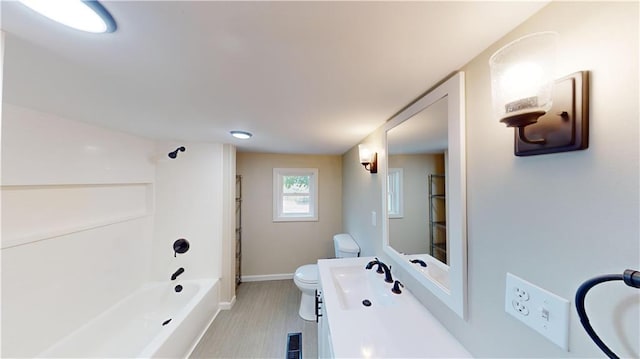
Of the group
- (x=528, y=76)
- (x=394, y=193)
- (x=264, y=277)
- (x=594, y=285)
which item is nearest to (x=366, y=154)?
(x=394, y=193)

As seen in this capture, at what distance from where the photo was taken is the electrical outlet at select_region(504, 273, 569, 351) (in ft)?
1.86

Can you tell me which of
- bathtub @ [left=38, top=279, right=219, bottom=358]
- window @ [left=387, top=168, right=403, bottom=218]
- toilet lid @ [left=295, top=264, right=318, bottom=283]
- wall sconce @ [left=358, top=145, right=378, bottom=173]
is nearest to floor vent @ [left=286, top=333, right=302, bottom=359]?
toilet lid @ [left=295, top=264, right=318, bottom=283]

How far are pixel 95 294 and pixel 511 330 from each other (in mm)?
2997

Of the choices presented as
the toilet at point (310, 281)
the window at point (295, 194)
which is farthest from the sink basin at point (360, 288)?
the window at point (295, 194)

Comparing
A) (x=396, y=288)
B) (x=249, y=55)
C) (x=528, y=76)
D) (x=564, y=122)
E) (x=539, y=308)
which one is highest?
(x=249, y=55)

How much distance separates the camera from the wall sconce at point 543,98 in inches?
20.7

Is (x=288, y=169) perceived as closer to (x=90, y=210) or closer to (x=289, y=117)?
(x=289, y=117)

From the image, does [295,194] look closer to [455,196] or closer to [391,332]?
[391,332]

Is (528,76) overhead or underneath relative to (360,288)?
overhead

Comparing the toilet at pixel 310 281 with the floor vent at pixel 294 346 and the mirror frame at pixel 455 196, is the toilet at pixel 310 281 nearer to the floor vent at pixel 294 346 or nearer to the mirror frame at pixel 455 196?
the floor vent at pixel 294 346

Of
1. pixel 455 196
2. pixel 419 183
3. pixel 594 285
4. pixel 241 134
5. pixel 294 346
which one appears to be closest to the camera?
pixel 594 285

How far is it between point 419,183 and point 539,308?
2.74ft

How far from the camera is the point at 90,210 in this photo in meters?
1.95

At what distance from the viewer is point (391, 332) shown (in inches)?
42.0
